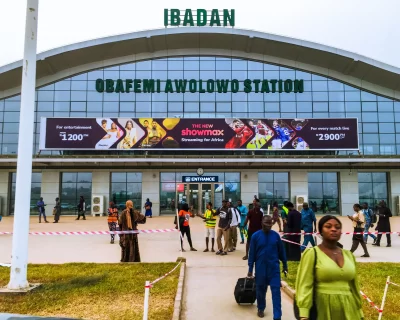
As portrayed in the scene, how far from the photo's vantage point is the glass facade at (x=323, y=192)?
95.8 ft

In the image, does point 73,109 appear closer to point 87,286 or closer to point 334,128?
point 334,128

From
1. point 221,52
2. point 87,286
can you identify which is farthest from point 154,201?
point 87,286

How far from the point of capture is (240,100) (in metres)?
29.5

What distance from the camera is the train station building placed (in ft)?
92.6

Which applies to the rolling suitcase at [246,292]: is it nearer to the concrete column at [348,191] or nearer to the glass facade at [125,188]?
the glass facade at [125,188]

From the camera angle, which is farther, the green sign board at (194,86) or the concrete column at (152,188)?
the green sign board at (194,86)

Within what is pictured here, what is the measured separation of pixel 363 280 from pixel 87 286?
594cm

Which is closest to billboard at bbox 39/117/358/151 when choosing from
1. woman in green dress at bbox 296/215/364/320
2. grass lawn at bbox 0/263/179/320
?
grass lawn at bbox 0/263/179/320

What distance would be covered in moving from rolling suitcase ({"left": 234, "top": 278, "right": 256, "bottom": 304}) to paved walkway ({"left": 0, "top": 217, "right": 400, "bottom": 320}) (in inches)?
4.6

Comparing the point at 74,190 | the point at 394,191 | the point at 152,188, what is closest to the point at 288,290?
the point at 152,188

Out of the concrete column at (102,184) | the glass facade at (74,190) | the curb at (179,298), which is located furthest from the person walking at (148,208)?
the curb at (179,298)

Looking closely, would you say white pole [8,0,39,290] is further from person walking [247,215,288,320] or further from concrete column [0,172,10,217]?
concrete column [0,172,10,217]

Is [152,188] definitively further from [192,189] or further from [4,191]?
[4,191]

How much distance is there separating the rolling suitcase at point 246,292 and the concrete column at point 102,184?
2402 cm
